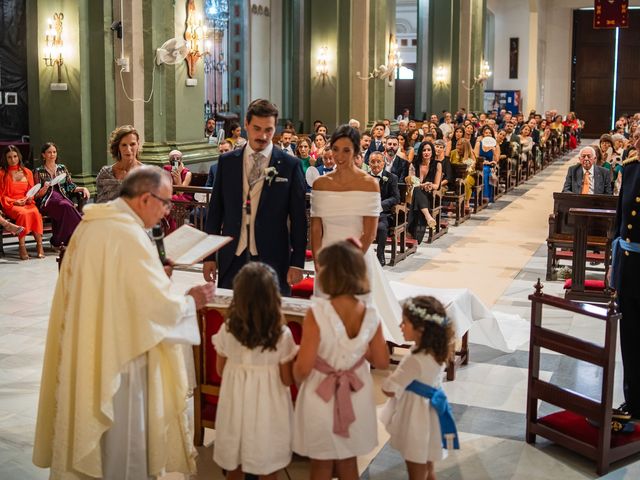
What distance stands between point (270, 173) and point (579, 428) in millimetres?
2296

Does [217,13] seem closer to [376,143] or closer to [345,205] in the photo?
[376,143]

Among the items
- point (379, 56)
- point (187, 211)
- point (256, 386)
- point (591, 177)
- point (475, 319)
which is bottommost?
point (475, 319)

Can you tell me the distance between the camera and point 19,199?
36.7 ft

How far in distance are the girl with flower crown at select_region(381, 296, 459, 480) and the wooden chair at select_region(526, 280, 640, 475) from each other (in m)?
1.07

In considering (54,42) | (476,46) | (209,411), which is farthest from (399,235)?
(476,46)

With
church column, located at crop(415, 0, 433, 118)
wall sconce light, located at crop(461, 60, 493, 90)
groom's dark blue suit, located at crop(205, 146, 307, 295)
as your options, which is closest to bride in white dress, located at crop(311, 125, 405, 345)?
groom's dark blue suit, located at crop(205, 146, 307, 295)

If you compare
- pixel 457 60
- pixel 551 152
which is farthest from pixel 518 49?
pixel 551 152

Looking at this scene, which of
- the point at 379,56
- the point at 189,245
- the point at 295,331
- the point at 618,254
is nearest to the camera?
the point at 189,245

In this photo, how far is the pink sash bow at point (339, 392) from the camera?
4055 mm

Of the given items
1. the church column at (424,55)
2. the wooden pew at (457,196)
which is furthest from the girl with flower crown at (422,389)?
the church column at (424,55)

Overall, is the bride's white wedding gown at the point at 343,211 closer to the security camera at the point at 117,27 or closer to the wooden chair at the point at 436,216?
the wooden chair at the point at 436,216

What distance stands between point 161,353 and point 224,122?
56.1 ft

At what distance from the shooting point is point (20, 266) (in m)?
10.6

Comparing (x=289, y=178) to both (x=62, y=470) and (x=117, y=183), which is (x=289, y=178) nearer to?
(x=117, y=183)
